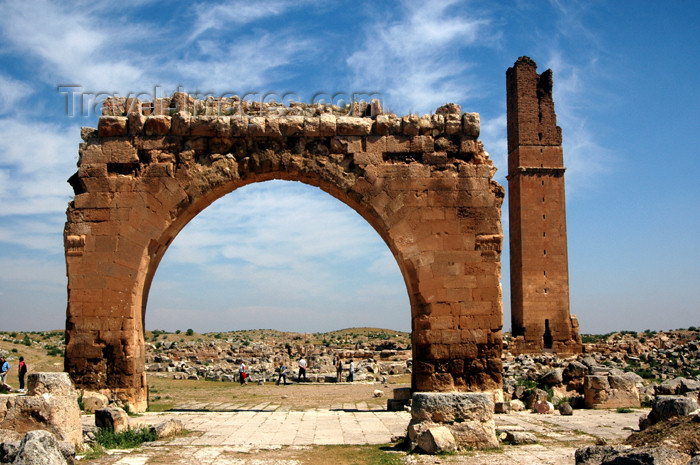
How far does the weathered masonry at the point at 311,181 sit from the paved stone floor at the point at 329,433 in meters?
1.09

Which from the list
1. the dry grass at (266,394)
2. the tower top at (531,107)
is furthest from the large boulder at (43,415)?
the tower top at (531,107)

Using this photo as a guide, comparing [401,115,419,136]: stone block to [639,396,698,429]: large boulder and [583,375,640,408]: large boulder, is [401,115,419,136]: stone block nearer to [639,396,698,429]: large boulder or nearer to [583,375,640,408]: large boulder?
[639,396,698,429]: large boulder

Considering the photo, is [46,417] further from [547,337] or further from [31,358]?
[547,337]

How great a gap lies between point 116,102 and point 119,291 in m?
3.10

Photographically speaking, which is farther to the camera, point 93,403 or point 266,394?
point 266,394

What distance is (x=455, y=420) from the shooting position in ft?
22.0

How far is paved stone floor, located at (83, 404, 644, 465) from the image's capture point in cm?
620

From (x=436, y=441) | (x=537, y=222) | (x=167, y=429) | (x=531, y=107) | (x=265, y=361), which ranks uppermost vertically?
(x=531, y=107)

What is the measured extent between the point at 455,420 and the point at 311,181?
192 inches

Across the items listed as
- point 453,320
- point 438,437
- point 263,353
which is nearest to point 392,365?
point 263,353

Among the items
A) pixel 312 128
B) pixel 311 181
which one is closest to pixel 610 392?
pixel 311 181

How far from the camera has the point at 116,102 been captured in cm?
1034

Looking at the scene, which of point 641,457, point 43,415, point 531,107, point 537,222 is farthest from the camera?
point 531,107

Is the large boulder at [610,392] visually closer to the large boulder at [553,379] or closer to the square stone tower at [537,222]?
the large boulder at [553,379]
